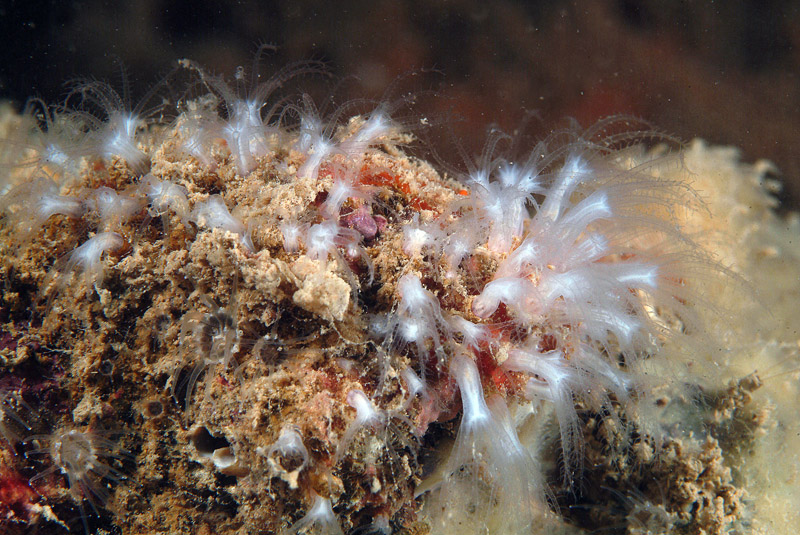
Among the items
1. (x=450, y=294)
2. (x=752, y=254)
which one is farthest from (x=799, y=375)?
(x=450, y=294)

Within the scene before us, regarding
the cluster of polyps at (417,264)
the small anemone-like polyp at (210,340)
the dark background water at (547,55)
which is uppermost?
the dark background water at (547,55)

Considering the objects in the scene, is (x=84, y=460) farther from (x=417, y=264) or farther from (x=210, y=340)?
(x=417, y=264)

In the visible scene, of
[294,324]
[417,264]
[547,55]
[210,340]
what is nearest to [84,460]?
[210,340]

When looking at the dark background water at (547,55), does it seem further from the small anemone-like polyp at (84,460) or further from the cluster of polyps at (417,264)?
the small anemone-like polyp at (84,460)

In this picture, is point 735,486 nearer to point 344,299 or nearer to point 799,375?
point 799,375

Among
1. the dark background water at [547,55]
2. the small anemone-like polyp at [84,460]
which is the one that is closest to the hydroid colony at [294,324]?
the small anemone-like polyp at [84,460]

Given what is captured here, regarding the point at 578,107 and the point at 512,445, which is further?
the point at 578,107
